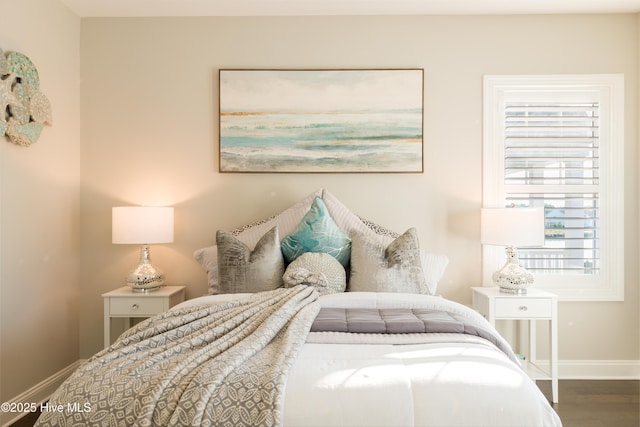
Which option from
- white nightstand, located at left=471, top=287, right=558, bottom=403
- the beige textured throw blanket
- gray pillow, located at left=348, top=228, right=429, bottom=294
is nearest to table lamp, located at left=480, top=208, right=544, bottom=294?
white nightstand, located at left=471, top=287, right=558, bottom=403

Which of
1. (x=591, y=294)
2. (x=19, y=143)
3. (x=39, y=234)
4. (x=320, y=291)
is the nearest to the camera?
(x=320, y=291)

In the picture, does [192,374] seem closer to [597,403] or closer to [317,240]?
[317,240]

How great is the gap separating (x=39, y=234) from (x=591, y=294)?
12.9 feet

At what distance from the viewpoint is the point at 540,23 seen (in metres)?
3.60

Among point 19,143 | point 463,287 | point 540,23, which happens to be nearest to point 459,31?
point 540,23

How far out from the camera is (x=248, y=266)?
9.71ft

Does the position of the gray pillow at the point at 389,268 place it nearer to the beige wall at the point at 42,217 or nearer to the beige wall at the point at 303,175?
the beige wall at the point at 303,175

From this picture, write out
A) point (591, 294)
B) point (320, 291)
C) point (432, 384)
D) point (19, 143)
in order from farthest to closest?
point (591, 294) < point (19, 143) < point (320, 291) < point (432, 384)

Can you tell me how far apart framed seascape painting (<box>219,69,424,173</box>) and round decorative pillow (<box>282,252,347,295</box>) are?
91 cm

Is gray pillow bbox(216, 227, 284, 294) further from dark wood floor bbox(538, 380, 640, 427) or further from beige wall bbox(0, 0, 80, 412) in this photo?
dark wood floor bbox(538, 380, 640, 427)

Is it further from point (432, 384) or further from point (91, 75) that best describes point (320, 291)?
point (91, 75)

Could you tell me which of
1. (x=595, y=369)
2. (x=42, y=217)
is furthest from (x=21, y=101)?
(x=595, y=369)

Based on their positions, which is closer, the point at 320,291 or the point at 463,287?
the point at 320,291

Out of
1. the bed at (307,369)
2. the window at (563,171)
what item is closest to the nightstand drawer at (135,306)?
the bed at (307,369)
